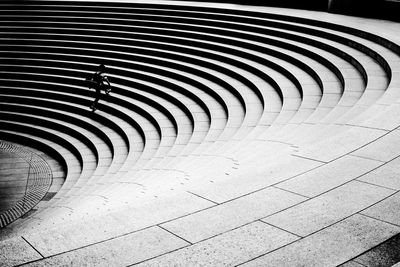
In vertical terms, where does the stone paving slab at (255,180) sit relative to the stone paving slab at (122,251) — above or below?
above

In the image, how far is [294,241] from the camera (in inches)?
165

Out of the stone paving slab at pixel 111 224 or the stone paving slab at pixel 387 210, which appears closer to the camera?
the stone paving slab at pixel 111 224

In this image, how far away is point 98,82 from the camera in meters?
13.9

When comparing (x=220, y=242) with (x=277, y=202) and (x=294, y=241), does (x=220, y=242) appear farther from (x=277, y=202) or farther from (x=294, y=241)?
(x=277, y=202)

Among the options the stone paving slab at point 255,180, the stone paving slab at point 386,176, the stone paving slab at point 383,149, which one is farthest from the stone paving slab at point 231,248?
the stone paving slab at point 383,149

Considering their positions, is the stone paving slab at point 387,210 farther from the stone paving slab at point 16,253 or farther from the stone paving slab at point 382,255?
the stone paving slab at point 16,253

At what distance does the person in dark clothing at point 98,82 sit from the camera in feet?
45.4

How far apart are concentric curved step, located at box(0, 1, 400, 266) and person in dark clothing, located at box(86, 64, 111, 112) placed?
1.40 feet

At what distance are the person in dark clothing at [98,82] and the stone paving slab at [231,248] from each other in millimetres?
10313

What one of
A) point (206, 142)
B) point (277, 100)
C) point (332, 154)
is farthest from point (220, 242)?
point (277, 100)

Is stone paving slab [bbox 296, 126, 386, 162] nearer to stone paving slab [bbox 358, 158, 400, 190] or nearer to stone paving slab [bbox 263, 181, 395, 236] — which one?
stone paving slab [bbox 358, 158, 400, 190]

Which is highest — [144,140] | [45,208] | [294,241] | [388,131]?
[388,131]

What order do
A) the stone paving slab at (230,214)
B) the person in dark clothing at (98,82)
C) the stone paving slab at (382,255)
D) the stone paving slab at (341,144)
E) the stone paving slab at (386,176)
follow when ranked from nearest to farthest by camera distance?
the stone paving slab at (382,255) < the stone paving slab at (230,214) < the stone paving slab at (386,176) < the stone paving slab at (341,144) < the person in dark clothing at (98,82)

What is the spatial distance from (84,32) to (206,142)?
37.5 ft
